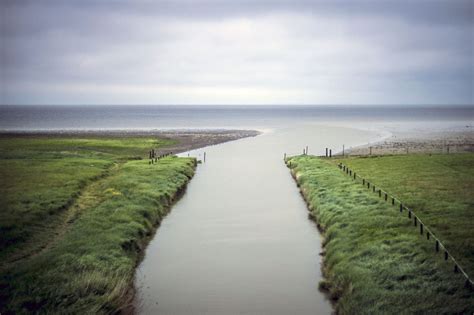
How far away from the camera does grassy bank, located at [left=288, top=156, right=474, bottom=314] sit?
1991 cm

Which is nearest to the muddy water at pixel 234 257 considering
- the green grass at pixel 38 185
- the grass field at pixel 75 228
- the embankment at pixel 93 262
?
the embankment at pixel 93 262

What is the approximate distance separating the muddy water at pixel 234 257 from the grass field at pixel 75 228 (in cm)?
176

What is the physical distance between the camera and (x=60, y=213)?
36844mm

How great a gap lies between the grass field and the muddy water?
1762 mm

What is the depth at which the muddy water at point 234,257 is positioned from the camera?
927 inches

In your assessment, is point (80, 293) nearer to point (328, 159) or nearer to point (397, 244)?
point (397, 244)

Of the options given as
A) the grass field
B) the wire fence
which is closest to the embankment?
the grass field

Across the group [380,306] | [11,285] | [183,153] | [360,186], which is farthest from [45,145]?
[380,306]

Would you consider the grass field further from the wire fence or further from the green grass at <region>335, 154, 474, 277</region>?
the green grass at <region>335, 154, 474, 277</region>

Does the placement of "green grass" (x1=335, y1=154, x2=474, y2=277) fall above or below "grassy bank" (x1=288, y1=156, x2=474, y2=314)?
above

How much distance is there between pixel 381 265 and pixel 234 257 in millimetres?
10391

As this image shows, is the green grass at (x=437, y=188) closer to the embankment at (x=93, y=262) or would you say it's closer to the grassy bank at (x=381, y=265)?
the grassy bank at (x=381, y=265)

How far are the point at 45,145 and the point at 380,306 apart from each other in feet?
302

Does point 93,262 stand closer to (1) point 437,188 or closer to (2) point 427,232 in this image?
(2) point 427,232
